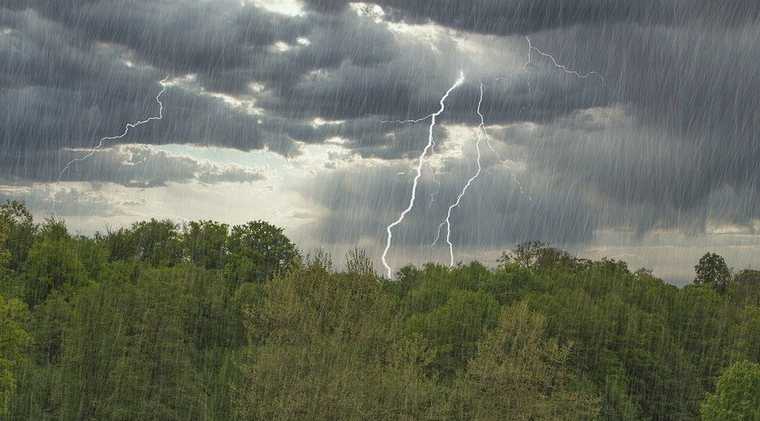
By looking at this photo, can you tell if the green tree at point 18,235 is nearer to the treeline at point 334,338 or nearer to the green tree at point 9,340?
the treeline at point 334,338

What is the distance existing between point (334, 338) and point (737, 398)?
1422 inches

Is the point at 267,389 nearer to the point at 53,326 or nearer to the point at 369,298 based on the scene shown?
the point at 369,298

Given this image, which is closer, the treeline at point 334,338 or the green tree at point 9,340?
the treeline at point 334,338

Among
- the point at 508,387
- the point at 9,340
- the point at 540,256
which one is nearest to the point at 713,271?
the point at 540,256

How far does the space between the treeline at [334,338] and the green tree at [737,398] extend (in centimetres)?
12

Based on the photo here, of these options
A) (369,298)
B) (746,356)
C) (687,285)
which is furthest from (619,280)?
(369,298)

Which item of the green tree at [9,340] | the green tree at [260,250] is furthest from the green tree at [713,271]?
the green tree at [9,340]

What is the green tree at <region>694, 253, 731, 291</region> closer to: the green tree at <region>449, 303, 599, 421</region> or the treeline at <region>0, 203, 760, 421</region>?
the treeline at <region>0, 203, 760, 421</region>

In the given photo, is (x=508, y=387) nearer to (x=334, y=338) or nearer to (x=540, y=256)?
(x=334, y=338)

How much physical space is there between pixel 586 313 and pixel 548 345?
28.3 metres

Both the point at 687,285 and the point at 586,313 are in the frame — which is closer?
the point at 586,313

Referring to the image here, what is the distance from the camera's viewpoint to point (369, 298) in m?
50.0

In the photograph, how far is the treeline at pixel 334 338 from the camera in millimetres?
43844

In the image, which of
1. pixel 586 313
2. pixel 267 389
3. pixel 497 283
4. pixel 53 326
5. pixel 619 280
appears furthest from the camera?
pixel 619 280
